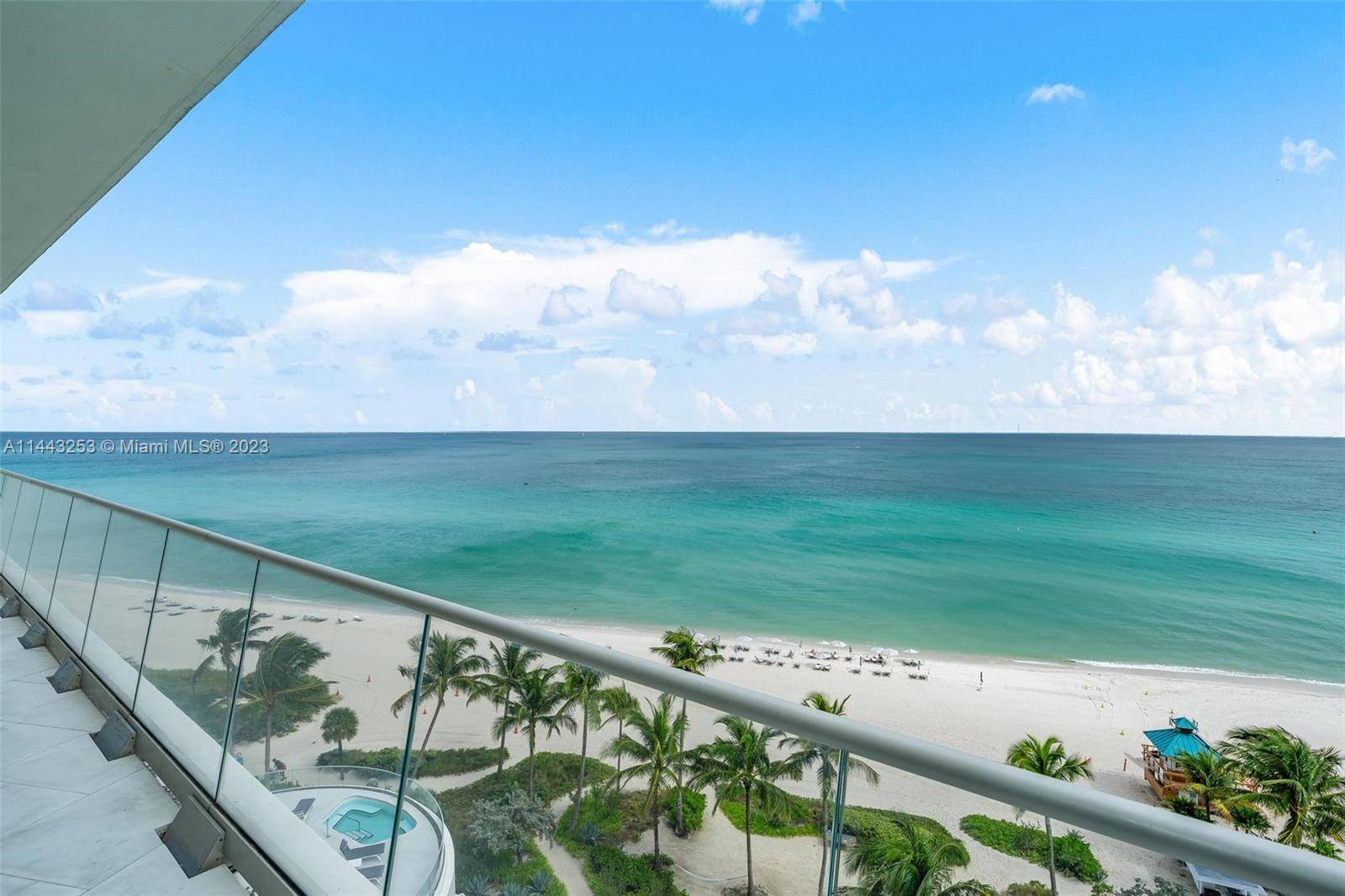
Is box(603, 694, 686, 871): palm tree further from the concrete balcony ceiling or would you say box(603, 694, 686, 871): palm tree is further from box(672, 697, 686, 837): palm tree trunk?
the concrete balcony ceiling

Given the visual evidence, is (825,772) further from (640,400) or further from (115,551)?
(640,400)

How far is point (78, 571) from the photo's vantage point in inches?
137

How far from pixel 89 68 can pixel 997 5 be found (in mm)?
68449

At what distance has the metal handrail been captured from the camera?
545 mm

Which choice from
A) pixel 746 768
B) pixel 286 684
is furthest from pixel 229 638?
pixel 746 768

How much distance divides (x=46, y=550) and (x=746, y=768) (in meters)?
5.32

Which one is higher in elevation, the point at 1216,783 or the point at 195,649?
the point at 195,649

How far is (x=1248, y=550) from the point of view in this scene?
117ft

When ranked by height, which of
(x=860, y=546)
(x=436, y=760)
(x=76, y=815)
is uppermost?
(x=436, y=760)

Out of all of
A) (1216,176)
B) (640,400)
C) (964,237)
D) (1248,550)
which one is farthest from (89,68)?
(640,400)

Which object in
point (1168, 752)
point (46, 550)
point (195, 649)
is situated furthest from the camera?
point (1168, 752)

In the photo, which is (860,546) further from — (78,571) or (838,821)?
(838,821)

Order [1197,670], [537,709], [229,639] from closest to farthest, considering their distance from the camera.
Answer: [537,709], [229,639], [1197,670]

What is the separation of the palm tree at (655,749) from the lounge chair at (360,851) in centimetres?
88
